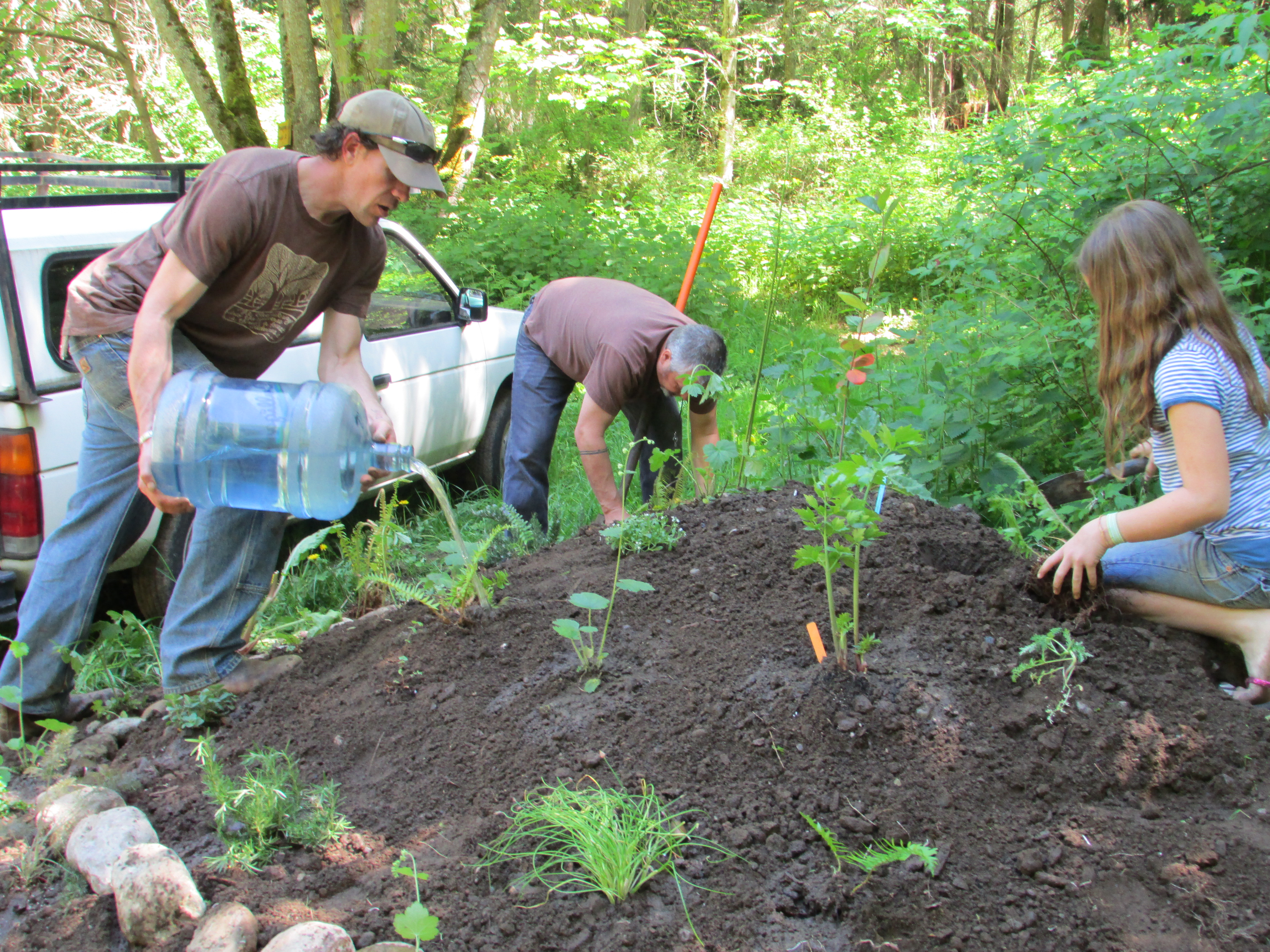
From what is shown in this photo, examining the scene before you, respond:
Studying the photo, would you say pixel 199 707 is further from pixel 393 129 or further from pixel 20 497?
pixel 393 129

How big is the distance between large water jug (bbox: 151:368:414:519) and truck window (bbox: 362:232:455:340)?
5.21ft

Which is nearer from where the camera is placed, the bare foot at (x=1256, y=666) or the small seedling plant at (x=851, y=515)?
the small seedling plant at (x=851, y=515)

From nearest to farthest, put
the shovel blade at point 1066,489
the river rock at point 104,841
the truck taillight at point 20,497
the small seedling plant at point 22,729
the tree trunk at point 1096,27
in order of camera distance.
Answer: the river rock at point 104,841 → the small seedling plant at point 22,729 → the truck taillight at point 20,497 → the shovel blade at point 1066,489 → the tree trunk at point 1096,27

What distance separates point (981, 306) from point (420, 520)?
10.9 feet

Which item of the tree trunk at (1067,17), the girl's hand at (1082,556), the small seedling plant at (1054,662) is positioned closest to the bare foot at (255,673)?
the small seedling plant at (1054,662)

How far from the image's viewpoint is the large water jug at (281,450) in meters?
2.84

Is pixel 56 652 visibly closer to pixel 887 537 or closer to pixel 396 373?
pixel 396 373

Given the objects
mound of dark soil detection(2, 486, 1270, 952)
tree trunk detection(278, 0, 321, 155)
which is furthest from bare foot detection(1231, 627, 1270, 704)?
tree trunk detection(278, 0, 321, 155)

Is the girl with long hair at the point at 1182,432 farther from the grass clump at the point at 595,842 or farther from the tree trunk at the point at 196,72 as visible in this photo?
the tree trunk at the point at 196,72

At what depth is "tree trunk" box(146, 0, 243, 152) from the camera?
820cm

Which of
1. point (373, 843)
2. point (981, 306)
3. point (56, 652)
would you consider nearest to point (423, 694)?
point (373, 843)

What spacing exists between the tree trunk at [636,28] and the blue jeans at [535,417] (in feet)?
44.3

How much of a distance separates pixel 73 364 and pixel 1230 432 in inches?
155

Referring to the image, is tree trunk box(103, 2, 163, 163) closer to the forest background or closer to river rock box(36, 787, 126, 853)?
the forest background
